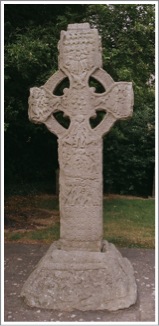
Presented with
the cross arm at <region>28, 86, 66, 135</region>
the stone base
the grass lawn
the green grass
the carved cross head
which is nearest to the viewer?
the stone base

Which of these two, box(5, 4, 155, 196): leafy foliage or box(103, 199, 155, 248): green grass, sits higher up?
box(5, 4, 155, 196): leafy foliage

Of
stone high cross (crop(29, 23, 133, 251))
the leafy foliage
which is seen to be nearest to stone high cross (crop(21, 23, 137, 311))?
stone high cross (crop(29, 23, 133, 251))

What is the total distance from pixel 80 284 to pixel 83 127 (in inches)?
69.6

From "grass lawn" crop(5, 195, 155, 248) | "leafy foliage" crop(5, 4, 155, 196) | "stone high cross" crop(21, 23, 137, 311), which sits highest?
"leafy foliage" crop(5, 4, 155, 196)

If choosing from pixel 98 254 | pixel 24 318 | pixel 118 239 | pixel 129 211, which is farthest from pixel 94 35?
pixel 129 211

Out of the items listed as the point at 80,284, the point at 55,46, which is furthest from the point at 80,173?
the point at 55,46

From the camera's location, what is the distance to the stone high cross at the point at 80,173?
4.91 m

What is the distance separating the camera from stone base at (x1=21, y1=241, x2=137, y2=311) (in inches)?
189

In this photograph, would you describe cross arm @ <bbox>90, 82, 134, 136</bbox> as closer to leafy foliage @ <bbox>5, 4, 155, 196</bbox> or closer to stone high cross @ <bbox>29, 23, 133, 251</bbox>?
stone high cross @ <bbox>29, 23, 133, 251</bbox>

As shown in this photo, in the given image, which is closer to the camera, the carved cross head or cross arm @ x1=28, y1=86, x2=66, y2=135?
the carved cross head

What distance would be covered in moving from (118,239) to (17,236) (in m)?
1.82

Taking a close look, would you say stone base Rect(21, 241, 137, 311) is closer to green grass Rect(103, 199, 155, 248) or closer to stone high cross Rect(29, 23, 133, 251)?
stone high cross Rect(29, 23, 133, 251)

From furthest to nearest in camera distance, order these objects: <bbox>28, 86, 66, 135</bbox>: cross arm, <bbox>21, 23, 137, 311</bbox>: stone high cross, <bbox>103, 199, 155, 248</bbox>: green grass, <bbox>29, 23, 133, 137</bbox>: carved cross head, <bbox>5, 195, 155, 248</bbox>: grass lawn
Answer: <bbox>5, 195, 155, 248</bbox>: grass lawn, <bbox>103, 199, 155, 248</bbox>: green grass, <bbox>28, 86, 66, 135</bbox>: cross arm, <bbox>29, 23, 133, 137</bbox>: carved cross head, <bbox>21, 23, 137, 311</bbox>: stone high cross

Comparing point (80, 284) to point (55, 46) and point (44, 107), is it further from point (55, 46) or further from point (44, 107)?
point (55, 46)
